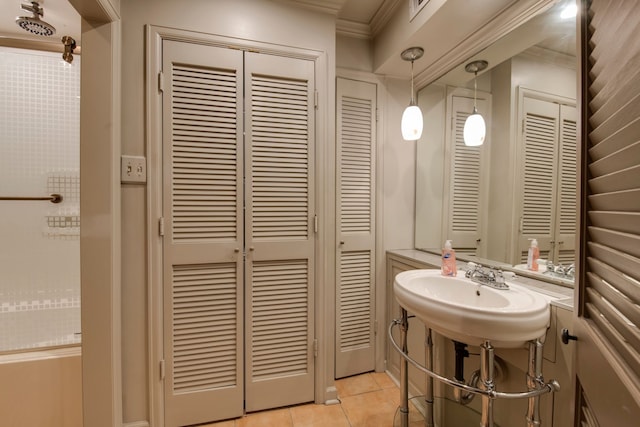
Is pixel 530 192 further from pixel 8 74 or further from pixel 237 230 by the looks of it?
pixel 8 74

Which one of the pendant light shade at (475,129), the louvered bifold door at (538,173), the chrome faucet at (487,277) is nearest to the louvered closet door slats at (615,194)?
the chrome faucet at (487,277)

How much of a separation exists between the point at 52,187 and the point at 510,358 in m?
2.74

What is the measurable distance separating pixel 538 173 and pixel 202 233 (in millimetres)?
1622

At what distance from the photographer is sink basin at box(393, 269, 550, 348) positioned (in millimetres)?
827

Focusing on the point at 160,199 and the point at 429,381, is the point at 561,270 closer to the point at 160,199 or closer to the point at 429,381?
the point at 429,381

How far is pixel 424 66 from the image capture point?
1.82 m

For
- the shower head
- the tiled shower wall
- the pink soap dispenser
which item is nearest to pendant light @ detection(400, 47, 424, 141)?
the pink soap dispenser

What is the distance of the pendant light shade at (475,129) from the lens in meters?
1.52

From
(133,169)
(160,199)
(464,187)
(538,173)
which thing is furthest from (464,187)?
(133,169)

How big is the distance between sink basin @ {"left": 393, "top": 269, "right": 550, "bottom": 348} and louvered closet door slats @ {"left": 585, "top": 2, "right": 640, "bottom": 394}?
12.3 inches

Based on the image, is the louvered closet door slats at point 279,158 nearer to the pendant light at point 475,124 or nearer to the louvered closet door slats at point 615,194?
the pendant light at point 475,124

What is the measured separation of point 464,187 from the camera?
5.60 ft

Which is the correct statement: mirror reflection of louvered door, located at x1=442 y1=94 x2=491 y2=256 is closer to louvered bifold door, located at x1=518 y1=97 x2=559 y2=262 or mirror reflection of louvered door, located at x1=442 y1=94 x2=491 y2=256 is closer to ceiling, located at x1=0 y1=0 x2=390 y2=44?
louvered bifold door, located at x1=518 y1=97 x2=559 y2=262

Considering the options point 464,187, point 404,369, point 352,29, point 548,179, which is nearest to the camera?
point 548,179
